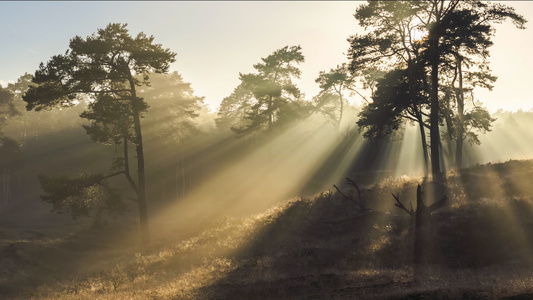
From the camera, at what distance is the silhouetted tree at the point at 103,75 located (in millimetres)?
23172

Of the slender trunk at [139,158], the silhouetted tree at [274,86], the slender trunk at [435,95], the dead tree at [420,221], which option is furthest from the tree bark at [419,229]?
the silhouetted tree at [274,86]

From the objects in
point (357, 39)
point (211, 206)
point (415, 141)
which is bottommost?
point (211, 206)

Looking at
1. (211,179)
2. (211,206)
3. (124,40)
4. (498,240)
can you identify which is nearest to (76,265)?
(124,40)

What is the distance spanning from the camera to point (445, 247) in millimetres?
14266

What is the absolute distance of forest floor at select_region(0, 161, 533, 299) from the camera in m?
11.0

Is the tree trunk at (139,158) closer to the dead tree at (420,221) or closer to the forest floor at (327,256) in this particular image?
the forest floor at (327,256)

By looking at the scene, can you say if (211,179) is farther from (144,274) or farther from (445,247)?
(445,247)

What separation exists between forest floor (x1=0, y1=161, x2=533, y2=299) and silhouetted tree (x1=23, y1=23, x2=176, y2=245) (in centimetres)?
608

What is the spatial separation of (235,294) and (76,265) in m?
14.7

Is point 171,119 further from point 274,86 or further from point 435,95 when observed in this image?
point 435,95

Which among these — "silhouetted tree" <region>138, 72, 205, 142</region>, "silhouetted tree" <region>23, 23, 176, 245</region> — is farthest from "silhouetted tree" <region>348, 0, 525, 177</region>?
"silhouetted tree" <region>138, 72, 205, 142</region>

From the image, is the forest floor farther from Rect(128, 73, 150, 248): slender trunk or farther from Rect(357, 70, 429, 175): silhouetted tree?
Rect(357, 70, 429, 175): silhouetted tree

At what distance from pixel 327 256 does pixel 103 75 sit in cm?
1810

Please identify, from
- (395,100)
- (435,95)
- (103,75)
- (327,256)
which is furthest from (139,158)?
(435,95)
